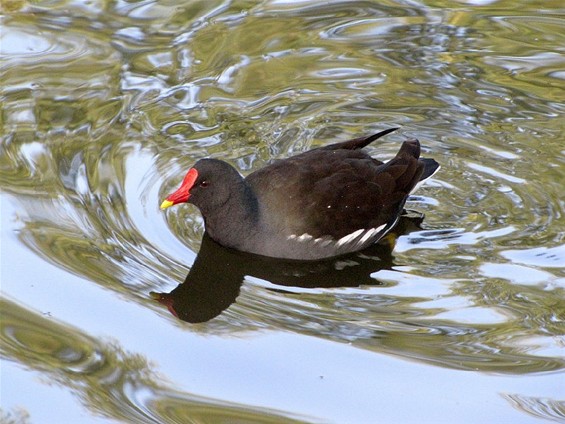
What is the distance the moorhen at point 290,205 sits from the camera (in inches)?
245

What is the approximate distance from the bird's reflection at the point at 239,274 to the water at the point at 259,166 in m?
0.02

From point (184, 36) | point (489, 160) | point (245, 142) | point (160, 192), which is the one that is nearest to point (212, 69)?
point (184, 36)

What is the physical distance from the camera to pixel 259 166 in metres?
7.02

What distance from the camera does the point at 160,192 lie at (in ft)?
21.7

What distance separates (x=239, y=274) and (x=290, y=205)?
1.78ft

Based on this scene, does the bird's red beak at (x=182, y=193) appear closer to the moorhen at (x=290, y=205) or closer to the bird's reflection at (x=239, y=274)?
the moorhen at (x=290, y=205)

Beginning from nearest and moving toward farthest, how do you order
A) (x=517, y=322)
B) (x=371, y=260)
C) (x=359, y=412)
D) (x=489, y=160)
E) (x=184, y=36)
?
(x=359, y=412) → (x=517, y=322) → (x=371, y=260) → (x=489, y=160) → (x=184, y=36)

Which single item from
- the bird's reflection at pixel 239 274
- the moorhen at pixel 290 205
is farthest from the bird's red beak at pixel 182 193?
the bird's reflection at pixel 239 274

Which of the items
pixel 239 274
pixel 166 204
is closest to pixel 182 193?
pixel 166 204

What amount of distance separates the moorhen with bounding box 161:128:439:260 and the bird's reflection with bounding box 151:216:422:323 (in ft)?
0.21

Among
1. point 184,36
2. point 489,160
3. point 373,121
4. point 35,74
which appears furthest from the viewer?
point 184,36

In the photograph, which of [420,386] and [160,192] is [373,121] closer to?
[160,192]

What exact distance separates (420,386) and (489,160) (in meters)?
2.54

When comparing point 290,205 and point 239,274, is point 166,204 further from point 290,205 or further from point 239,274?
point 290,205
